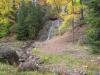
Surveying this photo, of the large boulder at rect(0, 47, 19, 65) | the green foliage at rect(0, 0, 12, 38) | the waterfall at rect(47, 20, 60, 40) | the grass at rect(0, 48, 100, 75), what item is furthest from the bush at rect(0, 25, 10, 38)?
the large boulder at rect(0, 47, 19, 65)

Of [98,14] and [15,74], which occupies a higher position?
[98,14]

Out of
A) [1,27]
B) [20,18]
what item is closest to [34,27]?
[20,18]

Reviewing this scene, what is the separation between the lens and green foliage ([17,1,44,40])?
4369 centimetres

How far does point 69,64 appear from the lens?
2034cm

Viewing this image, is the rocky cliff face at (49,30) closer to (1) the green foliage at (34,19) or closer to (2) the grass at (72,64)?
(1) the green foliage at (34,19)

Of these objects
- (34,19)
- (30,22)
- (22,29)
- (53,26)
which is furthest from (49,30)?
(22,29)

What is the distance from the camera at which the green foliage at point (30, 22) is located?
43688 millimetres

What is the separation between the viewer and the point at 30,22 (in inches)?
1720

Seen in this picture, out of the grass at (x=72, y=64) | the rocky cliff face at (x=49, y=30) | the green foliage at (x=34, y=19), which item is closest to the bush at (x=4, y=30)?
the green foliage at (x=34, y=19)

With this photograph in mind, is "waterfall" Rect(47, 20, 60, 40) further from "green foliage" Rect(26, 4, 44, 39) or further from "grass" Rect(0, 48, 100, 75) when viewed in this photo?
"grass" Rect(0, 48, 100, 75)

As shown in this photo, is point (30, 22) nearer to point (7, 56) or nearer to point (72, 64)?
point (7, 56)

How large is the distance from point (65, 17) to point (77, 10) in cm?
229

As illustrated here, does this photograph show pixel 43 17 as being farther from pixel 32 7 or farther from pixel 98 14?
pixel 98 14

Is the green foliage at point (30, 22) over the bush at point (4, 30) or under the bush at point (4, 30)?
over
